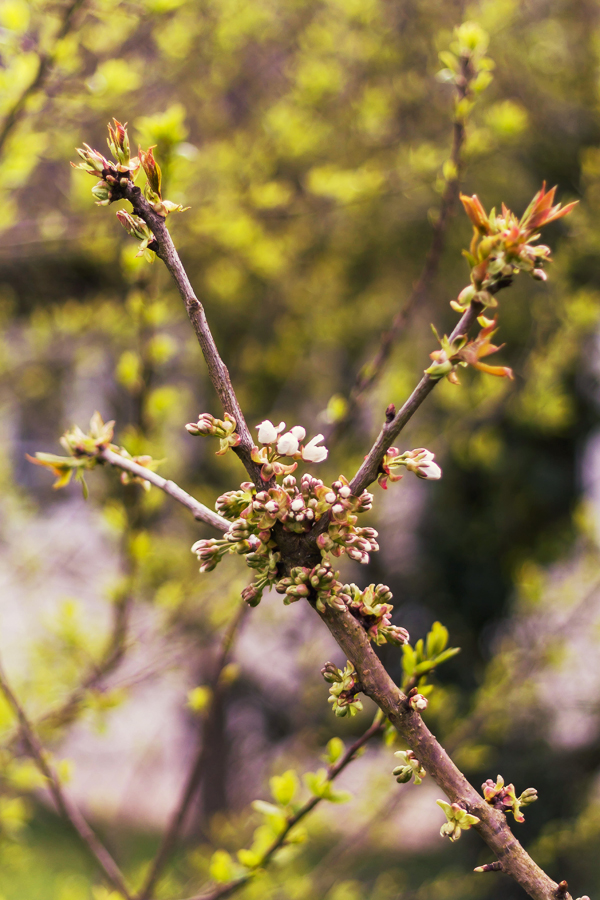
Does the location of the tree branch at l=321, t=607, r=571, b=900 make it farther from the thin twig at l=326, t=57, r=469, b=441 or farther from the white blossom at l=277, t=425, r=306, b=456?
the thin twig at l=326, t=57, r=469, b=441

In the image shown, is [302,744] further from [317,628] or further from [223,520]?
[223,520]

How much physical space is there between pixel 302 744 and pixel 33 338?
187 centimetres

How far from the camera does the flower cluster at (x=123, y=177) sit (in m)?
0.50

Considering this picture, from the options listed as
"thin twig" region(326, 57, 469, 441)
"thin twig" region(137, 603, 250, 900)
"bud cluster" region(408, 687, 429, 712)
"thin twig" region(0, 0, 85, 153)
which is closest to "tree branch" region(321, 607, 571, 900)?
"bud cluster" region(408, 687, 429, 712)

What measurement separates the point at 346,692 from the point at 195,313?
353 millimetres

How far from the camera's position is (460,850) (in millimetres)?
2850

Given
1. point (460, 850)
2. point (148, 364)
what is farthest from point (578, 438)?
point (148, 364)

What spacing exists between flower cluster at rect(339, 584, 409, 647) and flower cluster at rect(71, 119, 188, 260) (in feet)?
1.13

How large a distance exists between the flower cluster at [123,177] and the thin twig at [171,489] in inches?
7.7

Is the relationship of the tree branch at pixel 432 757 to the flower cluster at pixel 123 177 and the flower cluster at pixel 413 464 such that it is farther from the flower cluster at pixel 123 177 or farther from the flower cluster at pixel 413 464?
the flower cluster at pixel 123 177

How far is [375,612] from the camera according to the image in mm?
522

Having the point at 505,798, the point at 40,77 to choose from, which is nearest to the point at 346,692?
the point at 505,798

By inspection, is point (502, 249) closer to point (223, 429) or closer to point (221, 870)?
point (223, 429)

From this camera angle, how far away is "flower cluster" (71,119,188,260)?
50 centimetres
